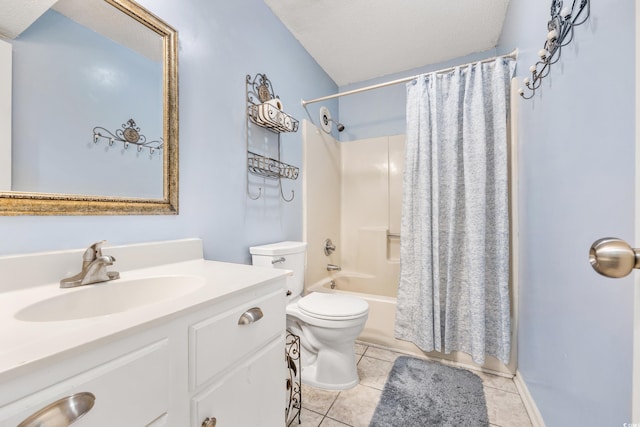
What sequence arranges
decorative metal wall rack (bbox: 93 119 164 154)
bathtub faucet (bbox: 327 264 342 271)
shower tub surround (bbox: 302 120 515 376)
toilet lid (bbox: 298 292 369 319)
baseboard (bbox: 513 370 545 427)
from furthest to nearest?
bathtub faucet (bbox: 327 264 342 271) < shower tub surround (bbox: 302 120 515 376) < toilet lid (bbox: 298 292 369 319) < baseboard (bbox: 513 370 545 427) < decorative metal wall rack (bbox: 93 119 164 154)

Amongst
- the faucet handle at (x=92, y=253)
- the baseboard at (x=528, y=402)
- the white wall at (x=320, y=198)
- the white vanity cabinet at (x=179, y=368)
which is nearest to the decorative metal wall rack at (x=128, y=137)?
the faucet handle at (x=92, y=253)

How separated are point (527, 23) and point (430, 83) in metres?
0.56

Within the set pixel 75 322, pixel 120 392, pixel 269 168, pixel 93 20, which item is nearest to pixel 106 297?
pixel 75 322

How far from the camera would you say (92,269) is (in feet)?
2.72

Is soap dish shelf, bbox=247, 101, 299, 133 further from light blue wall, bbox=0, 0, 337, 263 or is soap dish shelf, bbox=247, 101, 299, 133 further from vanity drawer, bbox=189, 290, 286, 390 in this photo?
vanity drawer, bbox=189, 290, 286, 390

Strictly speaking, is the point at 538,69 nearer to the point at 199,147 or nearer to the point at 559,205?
the point at 559,205

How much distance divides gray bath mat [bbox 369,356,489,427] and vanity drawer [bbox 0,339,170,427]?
3.54 feet

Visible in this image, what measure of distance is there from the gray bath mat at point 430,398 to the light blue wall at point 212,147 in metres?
1.09

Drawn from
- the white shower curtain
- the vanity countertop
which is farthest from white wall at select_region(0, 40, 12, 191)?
the white shower curtain

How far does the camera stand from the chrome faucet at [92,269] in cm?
81

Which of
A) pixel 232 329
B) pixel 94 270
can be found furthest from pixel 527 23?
pixel 94 270

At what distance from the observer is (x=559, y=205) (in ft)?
3.27

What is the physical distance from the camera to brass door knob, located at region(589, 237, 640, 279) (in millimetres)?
344

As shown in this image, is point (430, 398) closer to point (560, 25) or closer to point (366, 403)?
point (366, 403)
